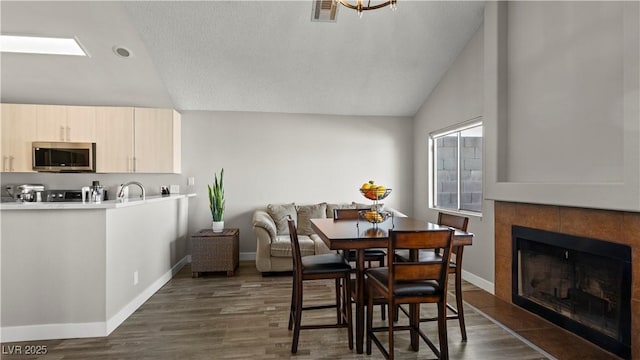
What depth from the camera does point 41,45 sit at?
4012 mm

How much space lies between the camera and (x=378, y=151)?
217 inches

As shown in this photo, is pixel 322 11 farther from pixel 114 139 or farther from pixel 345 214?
pixel 114 139

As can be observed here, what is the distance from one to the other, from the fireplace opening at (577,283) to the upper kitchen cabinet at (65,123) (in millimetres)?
5114

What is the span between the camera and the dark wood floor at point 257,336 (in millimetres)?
2365

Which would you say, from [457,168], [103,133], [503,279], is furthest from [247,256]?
[503,279]

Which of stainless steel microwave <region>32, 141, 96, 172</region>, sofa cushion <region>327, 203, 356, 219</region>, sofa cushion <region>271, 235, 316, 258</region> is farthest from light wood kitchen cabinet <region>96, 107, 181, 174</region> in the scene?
sofa cushion <region>327, 203, 356, 219</region>

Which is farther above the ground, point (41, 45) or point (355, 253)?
point (41, 45)

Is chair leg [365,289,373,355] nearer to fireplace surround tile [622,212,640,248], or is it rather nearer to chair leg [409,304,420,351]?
chair leg [409,304,420,351]

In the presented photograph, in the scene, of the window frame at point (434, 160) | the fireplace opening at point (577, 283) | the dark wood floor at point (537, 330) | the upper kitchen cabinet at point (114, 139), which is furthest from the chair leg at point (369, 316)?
the upper kitchen cabinet at point (114, 139)

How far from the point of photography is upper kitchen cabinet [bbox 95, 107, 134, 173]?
4430mm

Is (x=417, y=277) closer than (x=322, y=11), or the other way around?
(x=417, y=277)

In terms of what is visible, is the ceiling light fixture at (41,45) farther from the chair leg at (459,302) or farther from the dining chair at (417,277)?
the chair leg at (459,302)

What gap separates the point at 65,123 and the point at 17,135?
1.90ft

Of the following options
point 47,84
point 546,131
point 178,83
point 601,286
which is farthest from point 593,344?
point 47,84
